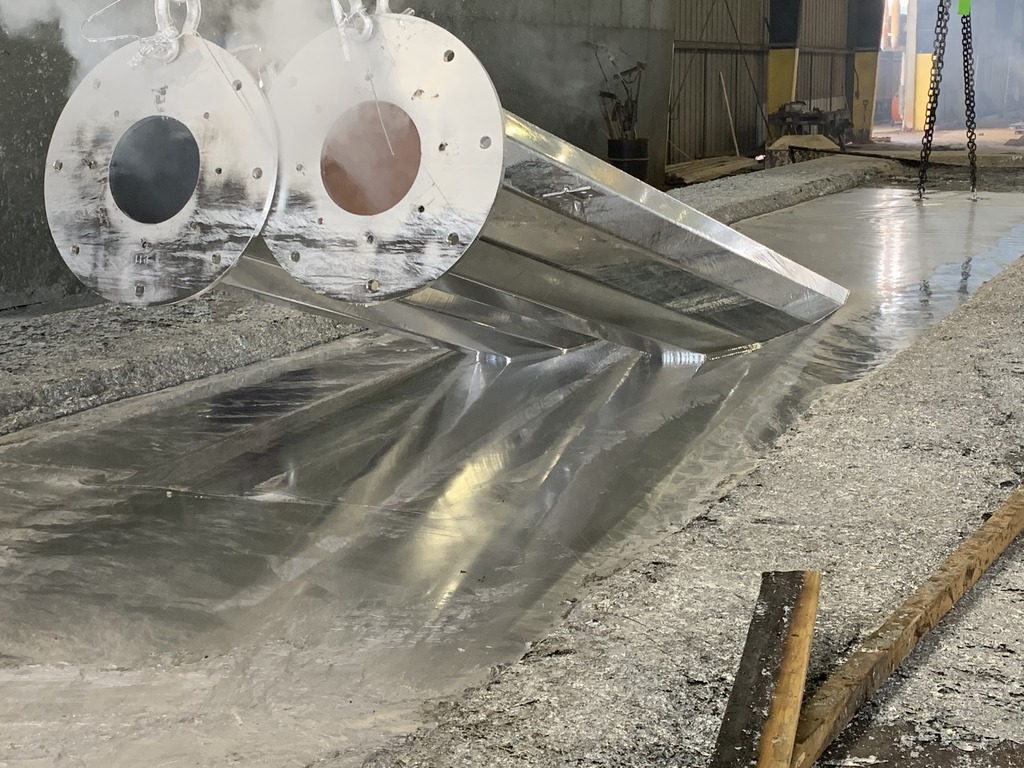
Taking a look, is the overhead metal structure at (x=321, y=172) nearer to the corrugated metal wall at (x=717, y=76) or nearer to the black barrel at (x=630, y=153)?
the black barrel at (x=630, y=153)

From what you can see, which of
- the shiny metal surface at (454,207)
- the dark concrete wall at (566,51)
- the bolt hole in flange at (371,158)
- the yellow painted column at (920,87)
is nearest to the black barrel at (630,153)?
the dark concrete wall at (566,51)

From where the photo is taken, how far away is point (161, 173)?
284 centimetres

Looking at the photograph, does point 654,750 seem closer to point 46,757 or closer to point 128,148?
point 46,757

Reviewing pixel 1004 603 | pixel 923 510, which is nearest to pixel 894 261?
pixel 923 510

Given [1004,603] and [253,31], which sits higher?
[253,31]

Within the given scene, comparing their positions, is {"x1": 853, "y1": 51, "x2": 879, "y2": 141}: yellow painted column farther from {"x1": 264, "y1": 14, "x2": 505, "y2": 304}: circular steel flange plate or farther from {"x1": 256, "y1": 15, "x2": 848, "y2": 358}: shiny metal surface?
{"x1": 264, "y1": 14, "x2": 505, "y2": 304}: circular steel flange plate

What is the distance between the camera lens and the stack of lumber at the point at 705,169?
12.3 meters

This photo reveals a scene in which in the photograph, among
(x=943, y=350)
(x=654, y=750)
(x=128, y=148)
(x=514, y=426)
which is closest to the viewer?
(x=654, y=750)

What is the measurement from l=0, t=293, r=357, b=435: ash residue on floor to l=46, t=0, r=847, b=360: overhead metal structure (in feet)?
3.46

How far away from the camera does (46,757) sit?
1.84 metres

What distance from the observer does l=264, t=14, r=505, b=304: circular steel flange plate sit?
2588 millimetres

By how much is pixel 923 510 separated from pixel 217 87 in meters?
1.96

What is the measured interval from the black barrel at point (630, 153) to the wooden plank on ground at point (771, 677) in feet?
28.9

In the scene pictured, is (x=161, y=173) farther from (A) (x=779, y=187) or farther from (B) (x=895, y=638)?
(A) (x=779, y=187)
